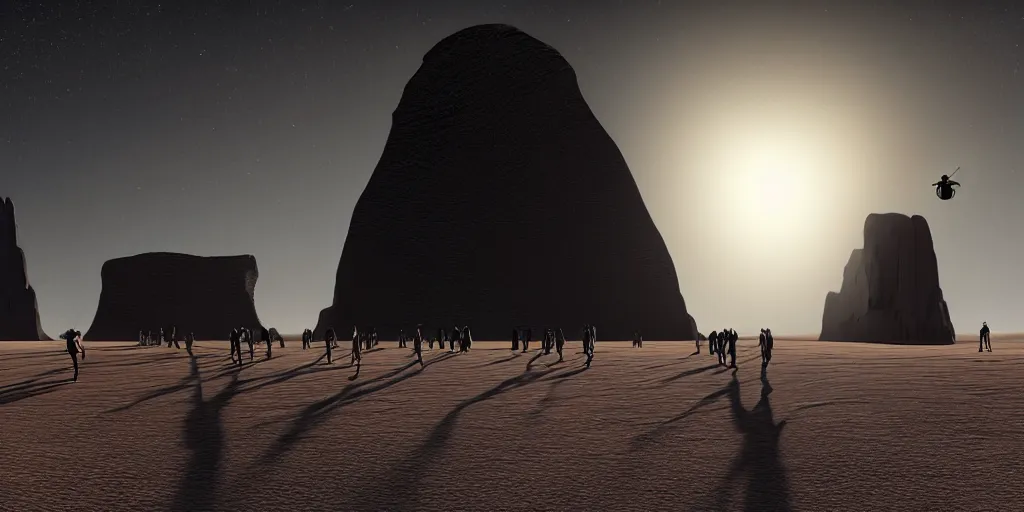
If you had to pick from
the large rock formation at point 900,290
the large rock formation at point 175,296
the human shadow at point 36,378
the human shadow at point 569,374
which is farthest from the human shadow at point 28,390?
the large rock formation at point 175,296

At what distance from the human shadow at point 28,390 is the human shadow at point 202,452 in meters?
3.15

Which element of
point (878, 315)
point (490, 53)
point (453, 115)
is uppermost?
point (490, 53)

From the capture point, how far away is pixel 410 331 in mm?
69500

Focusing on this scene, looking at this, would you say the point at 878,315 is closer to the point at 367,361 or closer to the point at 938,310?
the point at 938,310

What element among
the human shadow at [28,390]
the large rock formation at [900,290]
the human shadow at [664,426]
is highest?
the large rock formation at [900,290]

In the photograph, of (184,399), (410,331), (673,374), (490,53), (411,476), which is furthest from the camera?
(490,53)

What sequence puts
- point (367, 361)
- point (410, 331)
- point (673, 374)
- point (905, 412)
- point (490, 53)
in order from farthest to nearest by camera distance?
point (490, 53) → point (410, 331) → point (367, 361) → point (673, 374) → point (905, 412)

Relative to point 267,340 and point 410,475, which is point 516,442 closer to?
point 410,475

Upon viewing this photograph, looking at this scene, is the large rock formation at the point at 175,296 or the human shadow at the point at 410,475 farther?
the large rock formation at the point at 175,296

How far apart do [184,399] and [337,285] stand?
62418 mm

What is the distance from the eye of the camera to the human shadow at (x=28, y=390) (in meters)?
14.6

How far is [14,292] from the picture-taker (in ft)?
330

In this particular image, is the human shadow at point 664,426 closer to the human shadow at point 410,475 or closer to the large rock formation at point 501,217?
the human shadow at point 410,475

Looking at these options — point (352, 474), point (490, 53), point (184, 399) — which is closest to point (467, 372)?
point (184, 399)
